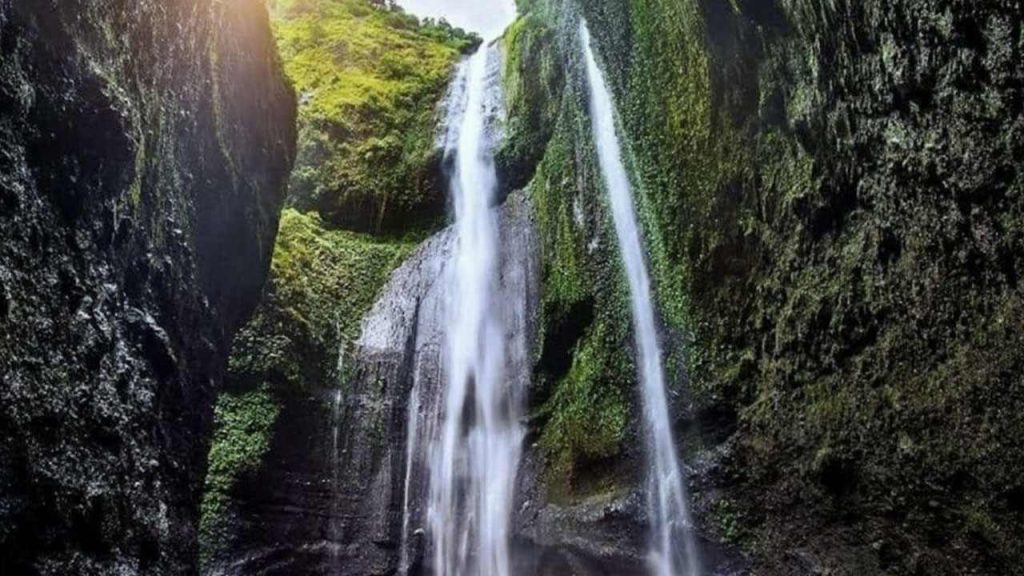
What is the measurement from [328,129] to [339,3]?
23.0 ft

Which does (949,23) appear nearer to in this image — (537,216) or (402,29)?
(537,216)

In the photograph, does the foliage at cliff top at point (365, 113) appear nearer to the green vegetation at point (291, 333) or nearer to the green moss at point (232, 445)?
the green vegetation at point (291, 333)

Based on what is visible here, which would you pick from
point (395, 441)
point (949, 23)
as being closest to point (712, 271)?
point (949, 23)

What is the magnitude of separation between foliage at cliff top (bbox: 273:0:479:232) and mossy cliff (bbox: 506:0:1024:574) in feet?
16.3

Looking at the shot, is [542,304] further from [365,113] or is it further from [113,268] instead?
[365,113]

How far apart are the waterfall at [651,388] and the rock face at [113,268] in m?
4.96

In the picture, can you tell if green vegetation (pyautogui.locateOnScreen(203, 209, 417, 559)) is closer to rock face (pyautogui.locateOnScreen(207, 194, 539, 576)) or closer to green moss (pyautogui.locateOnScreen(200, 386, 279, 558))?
green moss (pyautogui.locateOnScreen(200, 386, 279, 558))

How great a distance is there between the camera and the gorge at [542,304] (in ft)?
16.5

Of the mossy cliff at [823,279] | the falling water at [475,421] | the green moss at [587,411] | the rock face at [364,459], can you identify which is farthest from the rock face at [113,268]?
the mossy cliff at [823,279]

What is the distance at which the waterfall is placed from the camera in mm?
8336

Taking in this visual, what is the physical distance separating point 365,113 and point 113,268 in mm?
10826

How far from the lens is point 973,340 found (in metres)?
5.27

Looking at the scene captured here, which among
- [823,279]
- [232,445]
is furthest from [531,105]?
[823,279]

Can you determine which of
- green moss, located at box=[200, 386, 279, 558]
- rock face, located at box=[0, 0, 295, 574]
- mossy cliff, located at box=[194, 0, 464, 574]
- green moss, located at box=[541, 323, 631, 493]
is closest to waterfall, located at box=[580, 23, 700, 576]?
green moss, located at box=[541, 323, 631, 493]
